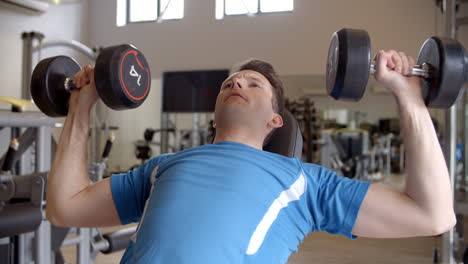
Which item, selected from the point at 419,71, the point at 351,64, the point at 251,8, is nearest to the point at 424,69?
the point at 419,71

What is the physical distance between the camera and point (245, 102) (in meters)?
1.04

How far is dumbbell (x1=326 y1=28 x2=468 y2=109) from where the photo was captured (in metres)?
0.81

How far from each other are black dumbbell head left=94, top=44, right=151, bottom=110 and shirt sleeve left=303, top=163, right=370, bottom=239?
0.47 metres

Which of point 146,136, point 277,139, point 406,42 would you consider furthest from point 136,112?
point 277,139

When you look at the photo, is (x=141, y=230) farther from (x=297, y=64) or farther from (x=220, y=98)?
(x=297, y=64)

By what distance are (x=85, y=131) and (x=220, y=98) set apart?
1.20 feet

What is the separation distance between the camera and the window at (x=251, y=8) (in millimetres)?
4816

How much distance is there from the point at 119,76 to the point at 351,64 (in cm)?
53

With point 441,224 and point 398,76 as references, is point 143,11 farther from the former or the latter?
point 441,224

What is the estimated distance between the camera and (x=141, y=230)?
0.83 m

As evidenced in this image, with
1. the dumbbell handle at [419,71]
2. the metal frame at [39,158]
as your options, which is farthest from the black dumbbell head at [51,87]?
the dumbbell handle at [419,71]

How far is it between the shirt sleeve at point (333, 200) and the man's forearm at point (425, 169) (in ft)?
0.35

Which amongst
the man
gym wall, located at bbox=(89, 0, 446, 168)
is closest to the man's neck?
the man

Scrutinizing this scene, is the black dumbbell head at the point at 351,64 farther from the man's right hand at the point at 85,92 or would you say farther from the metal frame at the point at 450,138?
the metal frame at the point at 450,138
